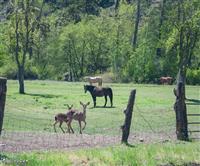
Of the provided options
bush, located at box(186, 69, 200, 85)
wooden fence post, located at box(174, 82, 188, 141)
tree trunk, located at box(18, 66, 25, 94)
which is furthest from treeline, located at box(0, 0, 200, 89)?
wooden fence post, located at box(174, 82, 188, 141)

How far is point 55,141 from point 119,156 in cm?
350

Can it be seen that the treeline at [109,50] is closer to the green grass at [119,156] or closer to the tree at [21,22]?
the tree at [21,22]

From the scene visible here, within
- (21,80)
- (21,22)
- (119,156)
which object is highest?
(21,22)

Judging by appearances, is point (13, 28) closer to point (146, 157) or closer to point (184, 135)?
point (184, 135)

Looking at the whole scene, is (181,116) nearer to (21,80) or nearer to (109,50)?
(21,80)

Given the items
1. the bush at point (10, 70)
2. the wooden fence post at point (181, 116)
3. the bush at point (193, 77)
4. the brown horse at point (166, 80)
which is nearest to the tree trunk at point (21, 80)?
the brown horse at point (166, 80)

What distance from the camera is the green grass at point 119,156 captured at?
14.1 meters

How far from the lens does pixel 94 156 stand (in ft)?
49.2

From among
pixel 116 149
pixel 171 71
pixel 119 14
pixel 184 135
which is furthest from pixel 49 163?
pixel 119 14

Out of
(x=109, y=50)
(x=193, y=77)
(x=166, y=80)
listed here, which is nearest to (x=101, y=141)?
(x=166, y=80)

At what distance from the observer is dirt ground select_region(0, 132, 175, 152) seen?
16.6m

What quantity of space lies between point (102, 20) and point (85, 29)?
3637mm

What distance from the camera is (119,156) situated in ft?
50.0

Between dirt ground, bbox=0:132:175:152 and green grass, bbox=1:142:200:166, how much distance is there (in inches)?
49.5
